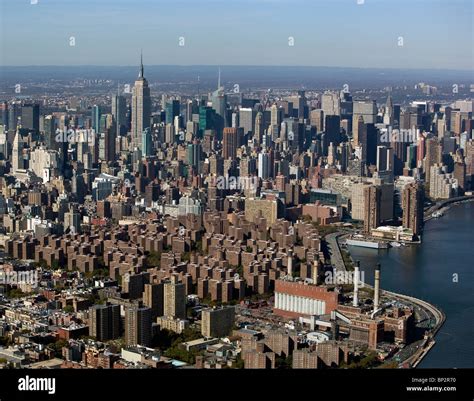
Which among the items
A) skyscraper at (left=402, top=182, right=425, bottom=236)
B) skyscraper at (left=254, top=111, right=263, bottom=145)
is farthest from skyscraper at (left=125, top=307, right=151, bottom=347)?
skyscraper at (left=254, top=111, right=263, bottom=145)

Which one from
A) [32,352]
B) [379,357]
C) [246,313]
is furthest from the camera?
[246,313]

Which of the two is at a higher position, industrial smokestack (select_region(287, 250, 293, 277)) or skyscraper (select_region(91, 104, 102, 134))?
skyscraper (select_region(91, 104, 102, 134))

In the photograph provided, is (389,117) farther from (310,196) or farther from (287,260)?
(287,260)

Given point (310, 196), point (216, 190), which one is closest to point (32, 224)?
point (216, 190)
